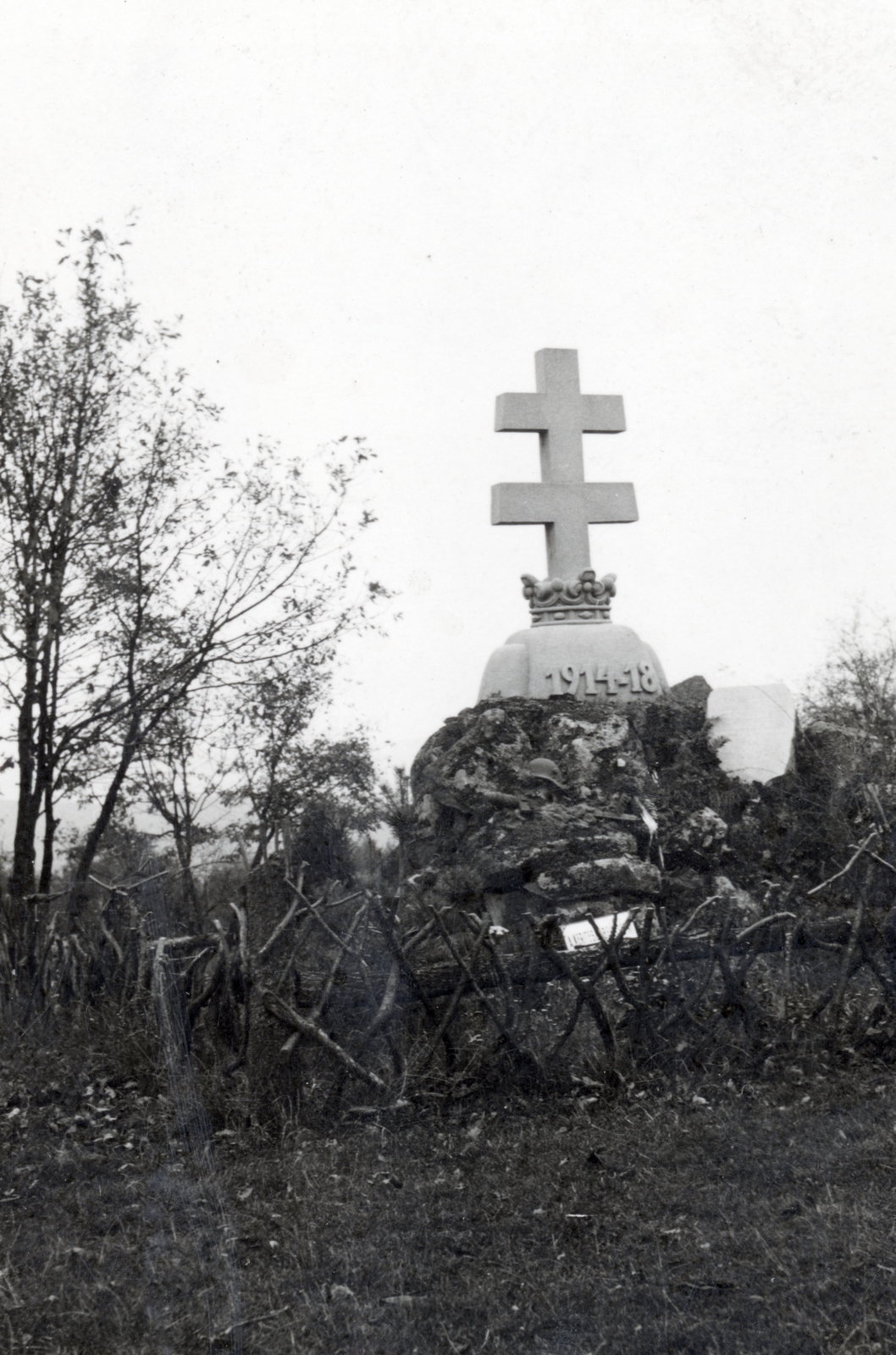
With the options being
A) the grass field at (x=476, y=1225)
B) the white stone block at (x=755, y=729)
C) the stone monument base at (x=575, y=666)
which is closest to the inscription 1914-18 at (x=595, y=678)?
the stone monument base at (x=575, y=666)

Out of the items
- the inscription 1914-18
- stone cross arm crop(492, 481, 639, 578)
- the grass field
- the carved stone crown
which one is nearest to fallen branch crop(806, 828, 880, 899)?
the grass field

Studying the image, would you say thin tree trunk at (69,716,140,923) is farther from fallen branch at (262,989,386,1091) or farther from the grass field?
fallen branch at (262,989,386,1091)

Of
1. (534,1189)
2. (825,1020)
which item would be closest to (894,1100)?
(825,1020)

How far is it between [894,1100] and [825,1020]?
691 millimetres

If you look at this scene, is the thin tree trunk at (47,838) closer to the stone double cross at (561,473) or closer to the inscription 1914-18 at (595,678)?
the inscription 1914-18 at (595,678)

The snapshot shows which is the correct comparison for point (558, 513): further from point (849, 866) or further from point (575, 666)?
point (849, 866)

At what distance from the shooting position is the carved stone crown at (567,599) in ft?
35.0

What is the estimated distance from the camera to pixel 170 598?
33.0 ft

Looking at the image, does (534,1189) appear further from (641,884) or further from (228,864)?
(228,864)

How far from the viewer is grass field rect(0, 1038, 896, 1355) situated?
133 inches

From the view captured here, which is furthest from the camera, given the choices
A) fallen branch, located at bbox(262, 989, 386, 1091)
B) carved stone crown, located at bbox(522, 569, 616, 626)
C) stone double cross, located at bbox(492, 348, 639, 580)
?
stone double cross, located at bbox(492, 348, 639, 580)

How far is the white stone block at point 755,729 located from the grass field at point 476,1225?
471 cm

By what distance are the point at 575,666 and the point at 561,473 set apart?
1787 mm

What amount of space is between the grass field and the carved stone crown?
557 centimetres
